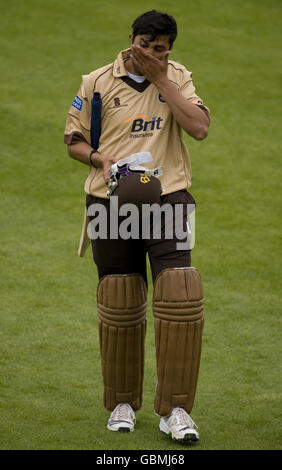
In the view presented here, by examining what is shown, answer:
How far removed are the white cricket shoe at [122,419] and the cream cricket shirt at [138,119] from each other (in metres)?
0.95

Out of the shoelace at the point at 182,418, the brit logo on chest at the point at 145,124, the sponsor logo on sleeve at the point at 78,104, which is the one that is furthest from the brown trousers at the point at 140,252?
the shoelace at the point at 182,418

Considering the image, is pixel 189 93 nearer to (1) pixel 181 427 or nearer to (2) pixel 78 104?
(2) pixel 78 104

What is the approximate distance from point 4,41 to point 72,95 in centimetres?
174

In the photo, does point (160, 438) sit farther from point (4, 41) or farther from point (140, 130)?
point (4, 41)

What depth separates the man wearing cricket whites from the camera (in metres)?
3.52

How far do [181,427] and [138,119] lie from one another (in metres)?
1.29

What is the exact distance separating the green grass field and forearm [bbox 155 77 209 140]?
4.35 ft

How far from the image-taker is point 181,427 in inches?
138

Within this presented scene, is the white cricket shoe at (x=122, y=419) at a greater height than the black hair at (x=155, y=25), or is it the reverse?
the black hair at (x=155, y=25)

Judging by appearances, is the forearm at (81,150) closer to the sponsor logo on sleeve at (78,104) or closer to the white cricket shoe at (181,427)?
the sponsor logo on sleeve at (78,104)

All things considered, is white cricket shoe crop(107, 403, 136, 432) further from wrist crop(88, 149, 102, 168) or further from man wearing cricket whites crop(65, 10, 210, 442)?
wrist crop(88, 149, 102, 168)

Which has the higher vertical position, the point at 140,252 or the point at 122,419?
the point at 140,252

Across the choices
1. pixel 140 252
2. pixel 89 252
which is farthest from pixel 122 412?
pixel 89 252

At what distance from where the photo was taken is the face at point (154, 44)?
3.50 m
